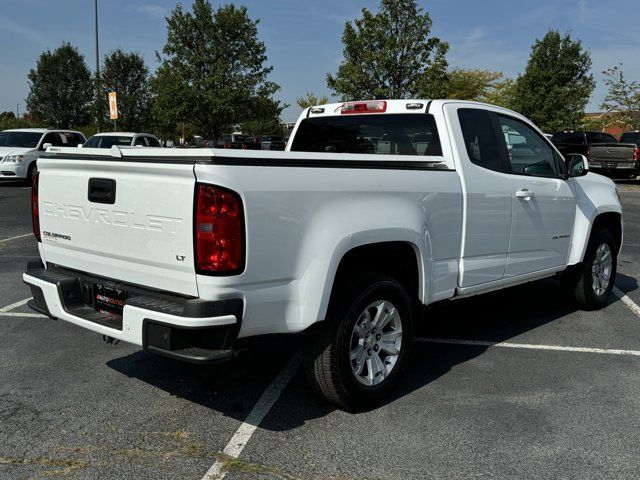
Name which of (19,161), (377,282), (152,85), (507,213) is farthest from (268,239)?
(152,85)

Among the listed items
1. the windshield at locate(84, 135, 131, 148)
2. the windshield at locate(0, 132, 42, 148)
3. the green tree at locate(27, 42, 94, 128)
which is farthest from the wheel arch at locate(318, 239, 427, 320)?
the green tree at locate(27, 42, 94, 128)

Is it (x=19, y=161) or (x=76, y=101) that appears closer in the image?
(x=19, y=161)

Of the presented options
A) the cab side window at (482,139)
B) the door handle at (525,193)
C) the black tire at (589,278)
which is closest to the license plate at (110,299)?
the cab side window at (482,139)

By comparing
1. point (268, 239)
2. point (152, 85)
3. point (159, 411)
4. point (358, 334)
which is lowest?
point (159, 411)

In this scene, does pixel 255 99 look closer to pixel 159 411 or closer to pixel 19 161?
pixel 19 161

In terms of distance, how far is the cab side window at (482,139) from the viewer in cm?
450

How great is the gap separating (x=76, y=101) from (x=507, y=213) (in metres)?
38.4

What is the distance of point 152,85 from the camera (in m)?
33.6

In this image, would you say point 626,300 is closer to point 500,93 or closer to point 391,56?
point 391,56

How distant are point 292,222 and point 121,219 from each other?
0.93 metres

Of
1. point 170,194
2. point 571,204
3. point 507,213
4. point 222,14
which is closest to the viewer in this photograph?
point 170,194

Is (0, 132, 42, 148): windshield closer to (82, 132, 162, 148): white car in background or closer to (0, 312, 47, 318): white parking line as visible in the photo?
(82, 132, 162, 148): white car in background

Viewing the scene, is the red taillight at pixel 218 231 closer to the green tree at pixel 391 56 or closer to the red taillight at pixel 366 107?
the red taillight at pixel 366 107

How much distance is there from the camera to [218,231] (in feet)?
9.59
